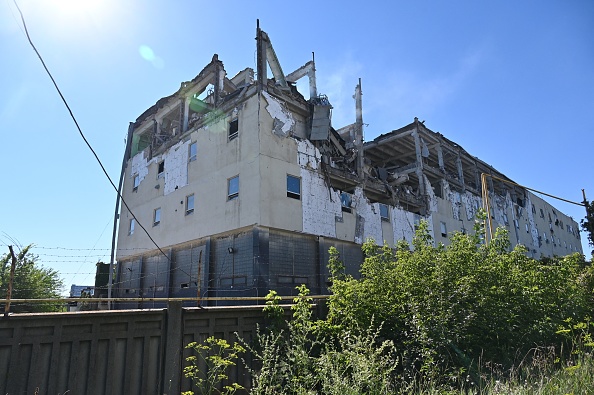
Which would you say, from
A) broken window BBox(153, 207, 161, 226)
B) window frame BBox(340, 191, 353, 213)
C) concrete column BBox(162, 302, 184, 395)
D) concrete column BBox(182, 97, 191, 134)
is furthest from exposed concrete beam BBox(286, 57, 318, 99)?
concrete column BBox(162, 302, 184, 395)

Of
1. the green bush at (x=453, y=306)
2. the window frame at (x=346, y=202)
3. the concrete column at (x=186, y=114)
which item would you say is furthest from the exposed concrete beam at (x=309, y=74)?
the green bush at (x=453, y=306)

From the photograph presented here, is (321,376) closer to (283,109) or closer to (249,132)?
(249,132)

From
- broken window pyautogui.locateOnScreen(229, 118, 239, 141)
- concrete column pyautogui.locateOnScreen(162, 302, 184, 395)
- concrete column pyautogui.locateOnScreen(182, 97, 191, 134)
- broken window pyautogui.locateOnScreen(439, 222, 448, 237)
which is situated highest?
concrete column pyautogui.locateOnScreen(182, 97, 191, 134)

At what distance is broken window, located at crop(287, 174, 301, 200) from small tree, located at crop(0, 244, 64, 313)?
523 inches

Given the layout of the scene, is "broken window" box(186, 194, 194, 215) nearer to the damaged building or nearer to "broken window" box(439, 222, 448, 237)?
the damaged building

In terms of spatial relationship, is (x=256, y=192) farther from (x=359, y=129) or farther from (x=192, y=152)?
(x=359, y=129)

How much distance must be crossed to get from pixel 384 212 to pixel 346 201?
3792mm

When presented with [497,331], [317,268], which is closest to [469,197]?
[317,268]

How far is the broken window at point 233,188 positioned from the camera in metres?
20.2

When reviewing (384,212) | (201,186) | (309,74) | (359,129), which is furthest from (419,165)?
(201,186)

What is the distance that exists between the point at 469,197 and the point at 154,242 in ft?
88.7

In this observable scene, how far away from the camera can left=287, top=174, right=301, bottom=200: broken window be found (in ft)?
66.5

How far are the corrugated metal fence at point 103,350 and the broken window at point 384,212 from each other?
18.8 metres

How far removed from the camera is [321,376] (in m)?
6.47
